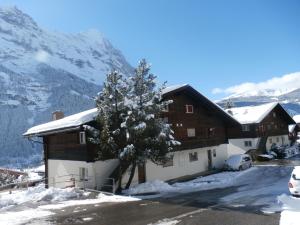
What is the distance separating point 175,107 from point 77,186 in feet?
36.9

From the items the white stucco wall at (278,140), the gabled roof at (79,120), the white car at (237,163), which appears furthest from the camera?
the white stucco wall at (278,140)

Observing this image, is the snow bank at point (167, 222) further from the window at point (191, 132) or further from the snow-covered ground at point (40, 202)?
the window at point (191, 132)

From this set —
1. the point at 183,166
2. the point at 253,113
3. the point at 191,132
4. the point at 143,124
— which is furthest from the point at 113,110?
the point at 253,113

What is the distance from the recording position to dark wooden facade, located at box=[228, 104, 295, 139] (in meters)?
57.9

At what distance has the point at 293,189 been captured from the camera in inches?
702

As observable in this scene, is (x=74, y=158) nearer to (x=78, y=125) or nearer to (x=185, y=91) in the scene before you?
(x=78, y=125)

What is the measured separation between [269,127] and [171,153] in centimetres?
3289

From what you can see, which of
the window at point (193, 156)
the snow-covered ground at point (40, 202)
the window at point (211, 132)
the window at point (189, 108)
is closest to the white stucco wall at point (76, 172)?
the snow-covered ground at point (40, 202)

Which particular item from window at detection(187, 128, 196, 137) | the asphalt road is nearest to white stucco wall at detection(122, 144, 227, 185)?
window at detection(187, 128, 196, 137)

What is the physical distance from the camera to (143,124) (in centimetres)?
2481

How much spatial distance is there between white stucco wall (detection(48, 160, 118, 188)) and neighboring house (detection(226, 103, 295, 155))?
3096cm

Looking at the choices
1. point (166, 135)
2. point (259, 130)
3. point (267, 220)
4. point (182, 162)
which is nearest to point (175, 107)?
point (182, 162)

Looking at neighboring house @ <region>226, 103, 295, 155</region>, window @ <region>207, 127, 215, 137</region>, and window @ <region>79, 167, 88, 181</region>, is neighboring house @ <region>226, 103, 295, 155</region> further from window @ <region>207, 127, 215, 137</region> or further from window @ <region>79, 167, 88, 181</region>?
window @ <region>79, 167, 88, 181</region>

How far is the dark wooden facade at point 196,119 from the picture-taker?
3428cm
